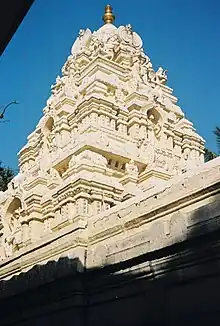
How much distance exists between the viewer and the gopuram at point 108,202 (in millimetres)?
4539

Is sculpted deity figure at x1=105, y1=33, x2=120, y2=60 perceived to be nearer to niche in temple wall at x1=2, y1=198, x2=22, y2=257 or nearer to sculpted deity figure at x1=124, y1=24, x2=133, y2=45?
sculpted deity figure at x1=124, y1=24, x2=133, y2=45

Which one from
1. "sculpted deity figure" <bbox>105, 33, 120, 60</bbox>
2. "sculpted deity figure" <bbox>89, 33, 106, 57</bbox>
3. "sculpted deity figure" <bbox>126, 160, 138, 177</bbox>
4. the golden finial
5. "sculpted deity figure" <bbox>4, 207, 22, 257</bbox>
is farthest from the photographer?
the golden finial

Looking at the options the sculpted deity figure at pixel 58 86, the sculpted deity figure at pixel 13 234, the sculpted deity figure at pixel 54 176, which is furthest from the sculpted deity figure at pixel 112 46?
the sculpted deity figure at pixel 13 234

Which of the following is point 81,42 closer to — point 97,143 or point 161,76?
point 161,76

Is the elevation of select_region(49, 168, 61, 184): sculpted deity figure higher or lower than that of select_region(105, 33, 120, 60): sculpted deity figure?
lower

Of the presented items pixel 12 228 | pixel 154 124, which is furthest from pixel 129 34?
pixel 12 228

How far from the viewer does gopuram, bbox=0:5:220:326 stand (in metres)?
4.54

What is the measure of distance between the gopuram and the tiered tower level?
0.18 ft

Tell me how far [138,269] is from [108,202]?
31.9 feet

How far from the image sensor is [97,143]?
15.6m

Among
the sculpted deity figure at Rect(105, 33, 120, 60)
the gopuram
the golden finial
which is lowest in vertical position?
the gopuram

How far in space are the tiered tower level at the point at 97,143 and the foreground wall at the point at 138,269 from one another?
7.14 metres

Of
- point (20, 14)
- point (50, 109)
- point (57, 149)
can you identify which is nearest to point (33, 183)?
point (57, 149)

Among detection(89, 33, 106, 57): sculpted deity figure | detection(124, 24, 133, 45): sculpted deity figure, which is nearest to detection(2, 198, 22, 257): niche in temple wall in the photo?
detection(89, 33, 106, 57): sculpted deity figure
